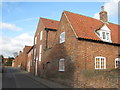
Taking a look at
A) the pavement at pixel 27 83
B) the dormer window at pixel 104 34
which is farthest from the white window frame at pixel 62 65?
the dormer window at pixel 104 34

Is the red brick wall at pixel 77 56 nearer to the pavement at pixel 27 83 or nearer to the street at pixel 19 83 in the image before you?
the pavement at pixel 27 83

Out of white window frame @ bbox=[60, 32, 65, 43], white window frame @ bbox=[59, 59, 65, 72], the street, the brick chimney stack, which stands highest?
the brick chimney stack

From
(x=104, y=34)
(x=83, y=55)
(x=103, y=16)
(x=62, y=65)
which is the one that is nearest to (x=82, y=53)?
(x=83, y=55)

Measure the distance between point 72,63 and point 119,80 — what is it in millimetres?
4920

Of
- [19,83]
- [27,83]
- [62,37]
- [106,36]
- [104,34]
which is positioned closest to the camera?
[19,83]

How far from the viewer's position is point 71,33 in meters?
13.5

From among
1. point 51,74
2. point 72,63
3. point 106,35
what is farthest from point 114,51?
point 51,74

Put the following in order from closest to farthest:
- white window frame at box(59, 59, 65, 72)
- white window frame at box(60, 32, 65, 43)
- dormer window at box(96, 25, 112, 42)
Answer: white window frame at box(59, 59, 65, 72), dormer window at box(96, 25, 112, 42), white window frame at box(60, 32, 65, 43)

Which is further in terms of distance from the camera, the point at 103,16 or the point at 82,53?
the point at 103,16

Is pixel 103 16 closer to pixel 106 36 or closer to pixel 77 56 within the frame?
pixel 106 36

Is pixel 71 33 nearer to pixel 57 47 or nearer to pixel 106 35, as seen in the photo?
pixel 57 47

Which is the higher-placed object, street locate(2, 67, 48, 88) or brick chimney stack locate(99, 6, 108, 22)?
brick chimney stack locate(99, 6, 108, 22)

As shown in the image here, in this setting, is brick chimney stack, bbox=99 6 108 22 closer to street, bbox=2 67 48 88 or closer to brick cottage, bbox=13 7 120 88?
brick cottage, bbox=13 7 120 88

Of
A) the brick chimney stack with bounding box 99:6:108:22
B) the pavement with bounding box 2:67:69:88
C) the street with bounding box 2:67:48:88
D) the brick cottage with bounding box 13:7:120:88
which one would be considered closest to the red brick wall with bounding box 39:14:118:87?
the brick cottage with bounding box 13:7:120:88
